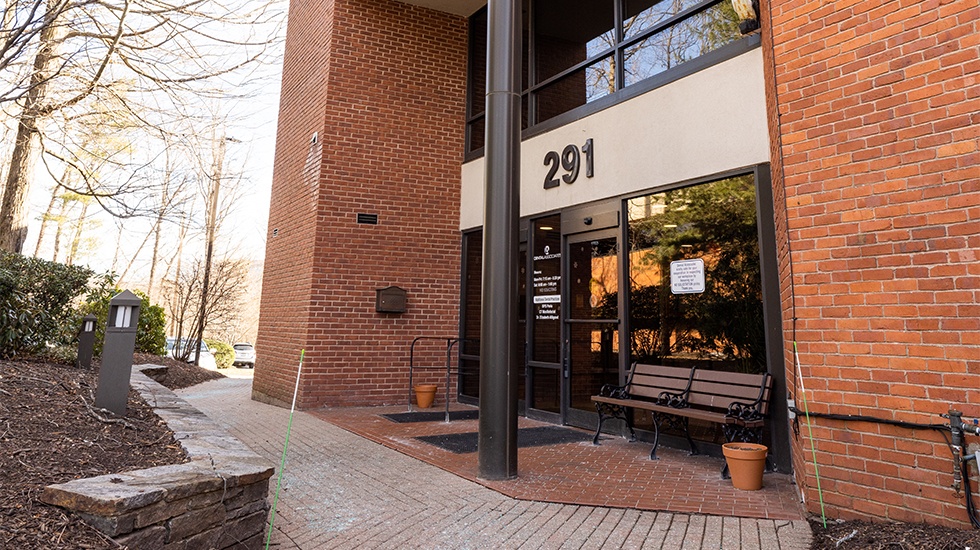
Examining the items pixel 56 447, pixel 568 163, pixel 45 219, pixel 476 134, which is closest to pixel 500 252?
pixel 568 163

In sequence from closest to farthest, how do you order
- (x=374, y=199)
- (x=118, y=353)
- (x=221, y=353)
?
(x=118, y=353) → (x=374, y=199) → (x=221, y=353)

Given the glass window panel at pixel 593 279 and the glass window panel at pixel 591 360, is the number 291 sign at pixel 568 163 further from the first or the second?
the glass window panel at pixel 591 360

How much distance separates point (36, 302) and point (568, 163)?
6.17 m

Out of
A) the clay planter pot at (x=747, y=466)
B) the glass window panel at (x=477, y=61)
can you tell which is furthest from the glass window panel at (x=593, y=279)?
the glass window panel at (x=477, y=61)

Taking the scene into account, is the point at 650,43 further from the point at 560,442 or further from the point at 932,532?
the point at 932,532

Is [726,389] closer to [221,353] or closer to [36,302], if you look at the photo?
[36,302]

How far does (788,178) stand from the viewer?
3924mm

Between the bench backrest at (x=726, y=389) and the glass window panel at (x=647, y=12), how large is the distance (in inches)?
148

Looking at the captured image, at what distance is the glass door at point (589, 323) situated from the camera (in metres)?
A: 6.33

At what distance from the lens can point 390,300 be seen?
8.47m

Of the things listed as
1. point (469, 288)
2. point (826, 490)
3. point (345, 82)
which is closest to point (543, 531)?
point (826, 490)

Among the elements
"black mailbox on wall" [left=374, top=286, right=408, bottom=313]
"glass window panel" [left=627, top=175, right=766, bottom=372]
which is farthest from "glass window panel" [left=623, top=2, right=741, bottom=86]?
"black mailbox on wall" [left=374, top=286, right=408, bottom=313]

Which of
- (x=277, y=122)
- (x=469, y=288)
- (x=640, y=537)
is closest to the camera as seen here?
(x=640, y=537)

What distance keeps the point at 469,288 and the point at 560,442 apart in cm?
364
